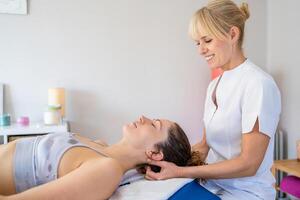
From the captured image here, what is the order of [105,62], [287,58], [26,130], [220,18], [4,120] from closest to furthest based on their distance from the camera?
[220,18]
[26,130]
[4,120]
[105,62]
[287,58]

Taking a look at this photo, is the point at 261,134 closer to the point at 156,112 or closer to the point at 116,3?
the point at 156,112

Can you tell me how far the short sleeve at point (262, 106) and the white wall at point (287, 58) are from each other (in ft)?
4.91

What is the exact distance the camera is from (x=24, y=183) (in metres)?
0.98

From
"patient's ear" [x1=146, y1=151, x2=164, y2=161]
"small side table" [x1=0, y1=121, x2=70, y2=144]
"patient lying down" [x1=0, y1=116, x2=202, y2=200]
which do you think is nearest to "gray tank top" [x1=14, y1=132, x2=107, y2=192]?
"patient lying down" [x1=0, y1=116, x2=202, y2=200]

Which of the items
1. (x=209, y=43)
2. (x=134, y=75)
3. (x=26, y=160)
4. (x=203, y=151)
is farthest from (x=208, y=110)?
(x=134, y=75)

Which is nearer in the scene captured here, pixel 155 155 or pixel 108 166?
pixel 108 166

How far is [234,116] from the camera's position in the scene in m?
1.18

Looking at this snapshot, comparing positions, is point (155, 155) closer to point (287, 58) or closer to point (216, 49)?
point (216, 49)

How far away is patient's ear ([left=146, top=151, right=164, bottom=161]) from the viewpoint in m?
1.12

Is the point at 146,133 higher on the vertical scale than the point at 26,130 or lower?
higher

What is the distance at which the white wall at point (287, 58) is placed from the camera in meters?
2.45

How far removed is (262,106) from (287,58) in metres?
1.67

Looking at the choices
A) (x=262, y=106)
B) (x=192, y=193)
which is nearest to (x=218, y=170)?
(x=192, y=193)

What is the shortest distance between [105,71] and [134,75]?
22 centimetres
